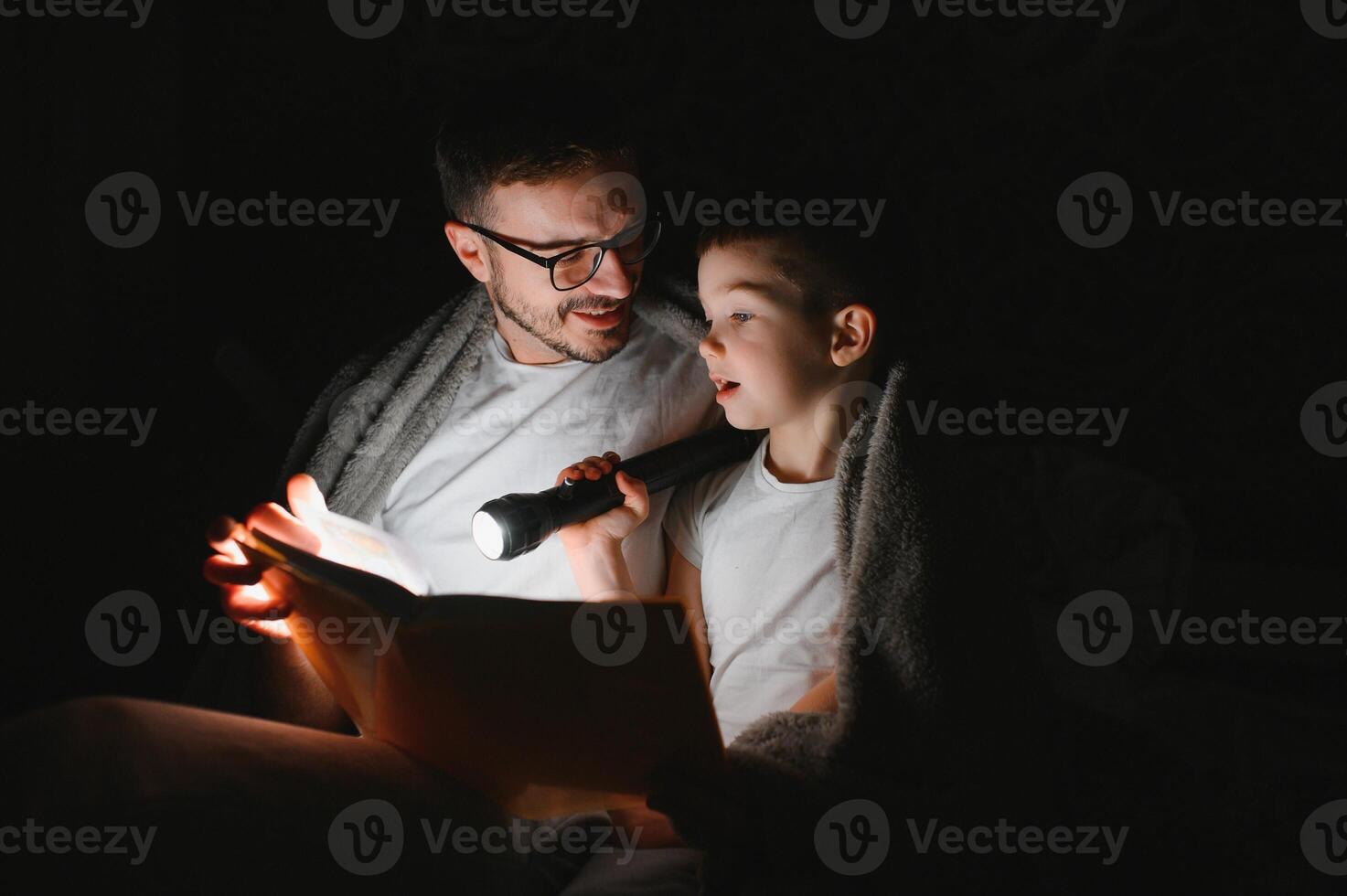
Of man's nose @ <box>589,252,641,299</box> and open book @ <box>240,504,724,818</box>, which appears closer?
open book @ <box>240,504,724,818</box>

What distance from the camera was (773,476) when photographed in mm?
1281

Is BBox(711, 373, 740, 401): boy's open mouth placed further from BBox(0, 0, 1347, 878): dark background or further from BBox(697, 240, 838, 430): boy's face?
BBox(0, 0, 1347, 878): dark background

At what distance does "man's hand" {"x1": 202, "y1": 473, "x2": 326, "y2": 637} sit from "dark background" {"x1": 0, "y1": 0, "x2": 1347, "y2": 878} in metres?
0.32

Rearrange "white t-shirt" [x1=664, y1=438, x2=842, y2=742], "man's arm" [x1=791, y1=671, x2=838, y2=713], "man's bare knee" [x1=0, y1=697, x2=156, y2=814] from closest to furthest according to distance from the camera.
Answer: "man's bare knee" [x1=0, y1=697, x2=156, y2=814]
"man's arm" [x1=791, y1=671, x2=838, y2=713]
"white t-shirt" [x1=664, y1=438, x2=842, y2=742]

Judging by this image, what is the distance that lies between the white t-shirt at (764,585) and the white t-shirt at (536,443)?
3.8 inches

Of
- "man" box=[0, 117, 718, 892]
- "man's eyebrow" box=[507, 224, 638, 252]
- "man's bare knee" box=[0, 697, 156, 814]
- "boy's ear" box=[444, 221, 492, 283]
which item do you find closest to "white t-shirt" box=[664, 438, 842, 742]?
"man" box=[0, 117, 718, 892]

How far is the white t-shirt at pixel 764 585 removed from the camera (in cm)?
117

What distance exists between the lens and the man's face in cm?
125

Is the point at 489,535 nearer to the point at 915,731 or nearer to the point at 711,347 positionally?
the point at 711,347

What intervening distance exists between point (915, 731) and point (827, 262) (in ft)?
1.96

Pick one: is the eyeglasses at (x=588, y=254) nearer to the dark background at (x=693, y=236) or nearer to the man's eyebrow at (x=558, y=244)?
the man's eyebrow at (x=558, y=244)

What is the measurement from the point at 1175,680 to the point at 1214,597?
0.15 metres

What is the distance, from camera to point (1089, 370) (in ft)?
4.67

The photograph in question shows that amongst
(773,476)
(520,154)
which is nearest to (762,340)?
(773,476)
